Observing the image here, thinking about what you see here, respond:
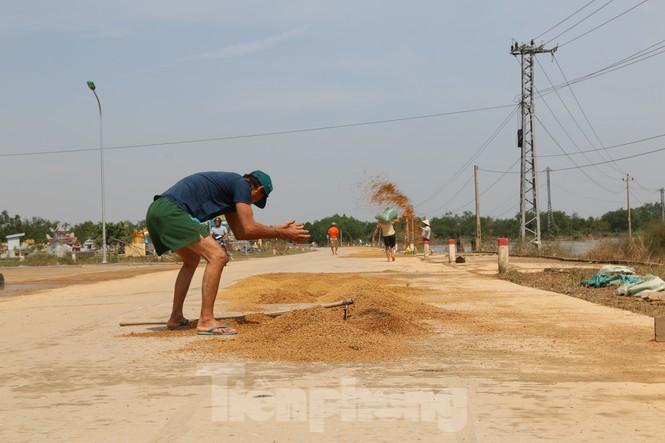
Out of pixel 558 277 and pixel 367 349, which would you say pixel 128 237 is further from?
pixel 367 349

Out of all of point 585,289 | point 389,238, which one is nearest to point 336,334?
point 585,289

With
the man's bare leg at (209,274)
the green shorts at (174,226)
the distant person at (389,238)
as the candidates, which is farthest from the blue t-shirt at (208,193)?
the distant person at (389,238)

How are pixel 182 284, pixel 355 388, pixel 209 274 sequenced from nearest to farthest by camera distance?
1. pixel 355 388
2. pixel 209 274
3. pixel 182 284

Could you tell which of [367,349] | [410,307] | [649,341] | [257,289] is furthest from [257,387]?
[257,289]

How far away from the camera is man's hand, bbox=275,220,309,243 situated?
880 centimetres

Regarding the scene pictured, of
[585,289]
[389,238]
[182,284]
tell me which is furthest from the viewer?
[389,238]

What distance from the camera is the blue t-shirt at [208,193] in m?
8.58

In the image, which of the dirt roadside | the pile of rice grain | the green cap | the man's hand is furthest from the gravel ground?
the green cap

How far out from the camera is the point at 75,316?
1127 centimetres

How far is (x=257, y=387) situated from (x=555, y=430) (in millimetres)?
2071

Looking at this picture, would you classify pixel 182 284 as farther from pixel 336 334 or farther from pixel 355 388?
pixel 355 388

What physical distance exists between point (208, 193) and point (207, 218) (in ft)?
0.90

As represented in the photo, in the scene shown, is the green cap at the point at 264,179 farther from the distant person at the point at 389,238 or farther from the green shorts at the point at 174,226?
the distant person at the point at 389,238

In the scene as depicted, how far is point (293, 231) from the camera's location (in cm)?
885
